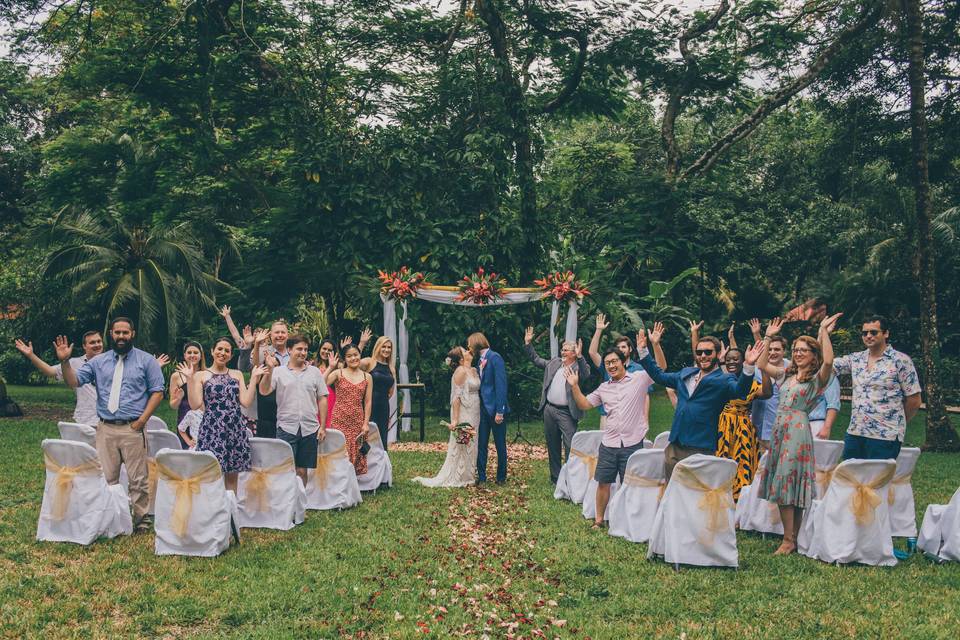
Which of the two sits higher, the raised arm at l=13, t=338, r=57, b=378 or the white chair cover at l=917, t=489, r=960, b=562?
the raised arm at l=13, t=338, r=57, b=378

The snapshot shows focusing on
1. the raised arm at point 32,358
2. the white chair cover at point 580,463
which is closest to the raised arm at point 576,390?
the white chair cover at point 580,463

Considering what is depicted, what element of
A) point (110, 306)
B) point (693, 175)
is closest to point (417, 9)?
point (693, 175)

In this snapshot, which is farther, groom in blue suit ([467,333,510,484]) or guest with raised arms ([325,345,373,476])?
groom in blue suit ([467,333,510,484])

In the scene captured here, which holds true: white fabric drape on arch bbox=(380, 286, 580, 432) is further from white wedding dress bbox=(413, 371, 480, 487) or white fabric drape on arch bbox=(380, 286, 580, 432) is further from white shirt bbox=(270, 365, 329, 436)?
white shirt bbox=(270, 365, 329, 436)

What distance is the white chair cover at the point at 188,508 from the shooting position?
6672mm

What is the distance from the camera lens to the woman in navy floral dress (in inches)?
292

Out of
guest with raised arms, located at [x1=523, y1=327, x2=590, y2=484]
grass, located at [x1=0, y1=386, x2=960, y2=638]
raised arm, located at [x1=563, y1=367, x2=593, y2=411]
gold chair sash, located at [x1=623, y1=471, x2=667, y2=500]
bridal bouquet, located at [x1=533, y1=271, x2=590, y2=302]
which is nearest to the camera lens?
grass, located at [x1=0, y1=386, x2=960, y2=638]

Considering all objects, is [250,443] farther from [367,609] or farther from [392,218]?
[392,218]

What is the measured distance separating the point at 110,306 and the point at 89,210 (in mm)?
3689

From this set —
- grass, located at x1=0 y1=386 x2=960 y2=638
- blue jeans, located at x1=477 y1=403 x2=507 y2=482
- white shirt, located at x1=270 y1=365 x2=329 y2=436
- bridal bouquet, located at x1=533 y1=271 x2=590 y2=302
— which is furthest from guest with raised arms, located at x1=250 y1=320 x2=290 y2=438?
bridal bouquet, located at x1=533 y1=271 x2=590 y2=302

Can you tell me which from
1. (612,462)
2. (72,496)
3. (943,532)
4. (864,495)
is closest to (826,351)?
(864,495)

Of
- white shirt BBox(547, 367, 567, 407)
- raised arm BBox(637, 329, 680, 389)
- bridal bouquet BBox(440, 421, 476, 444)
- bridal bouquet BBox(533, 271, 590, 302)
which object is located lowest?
bridal bouquet BBox(440, 421, 476, 444)

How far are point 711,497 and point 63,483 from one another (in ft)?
17.9

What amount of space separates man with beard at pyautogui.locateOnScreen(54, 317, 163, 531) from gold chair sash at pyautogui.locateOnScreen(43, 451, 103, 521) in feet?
0.83
